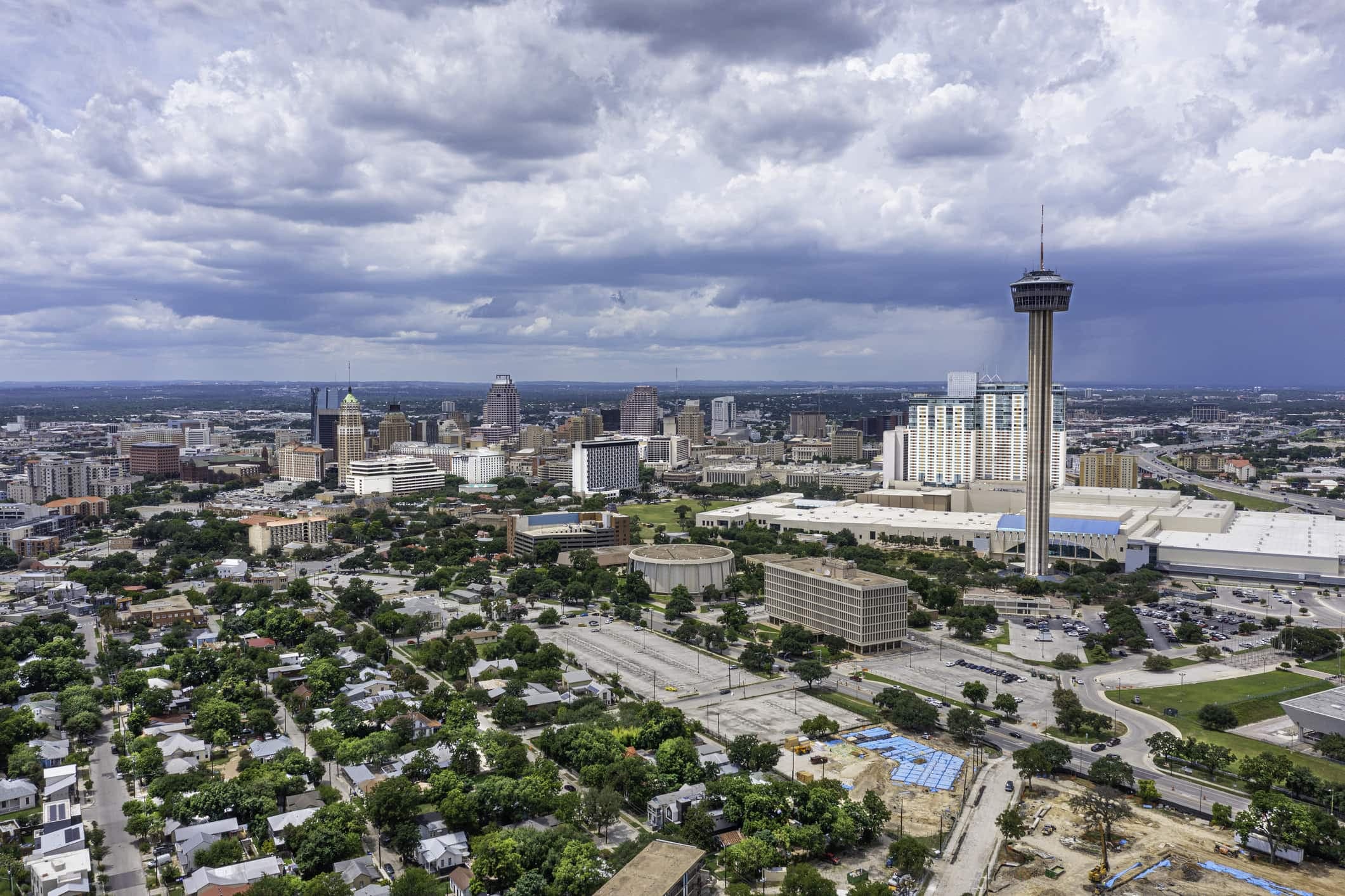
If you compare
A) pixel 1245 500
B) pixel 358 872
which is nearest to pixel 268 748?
pixel 358 872

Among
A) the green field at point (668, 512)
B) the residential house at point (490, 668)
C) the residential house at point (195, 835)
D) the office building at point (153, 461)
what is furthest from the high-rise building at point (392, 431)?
the residential house at point (195, 835)

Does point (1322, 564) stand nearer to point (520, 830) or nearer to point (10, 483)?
point (520, 830)

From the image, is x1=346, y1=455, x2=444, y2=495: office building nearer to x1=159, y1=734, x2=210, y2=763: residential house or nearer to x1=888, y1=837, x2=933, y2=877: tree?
x1=159, y1=734, x2=210, y2=763: residential house

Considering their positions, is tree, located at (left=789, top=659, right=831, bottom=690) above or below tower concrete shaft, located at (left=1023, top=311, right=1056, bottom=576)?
below

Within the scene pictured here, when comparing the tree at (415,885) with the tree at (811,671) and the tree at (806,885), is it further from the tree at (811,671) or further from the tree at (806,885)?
the tree at (811,671)

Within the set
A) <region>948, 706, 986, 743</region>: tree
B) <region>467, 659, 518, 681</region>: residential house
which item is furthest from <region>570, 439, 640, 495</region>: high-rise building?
<region>948, 706, 986, 743</region>: tree

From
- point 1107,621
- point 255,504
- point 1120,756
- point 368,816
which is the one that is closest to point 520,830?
point 368,816
